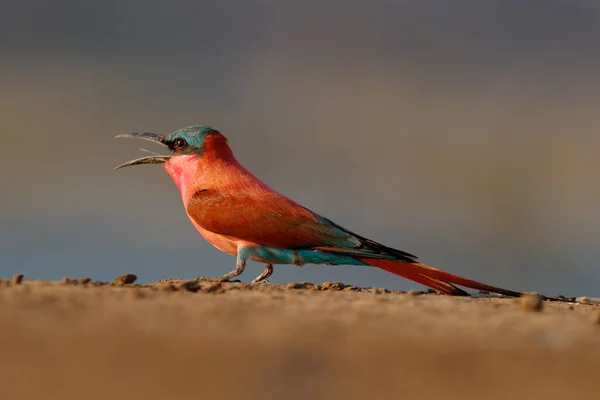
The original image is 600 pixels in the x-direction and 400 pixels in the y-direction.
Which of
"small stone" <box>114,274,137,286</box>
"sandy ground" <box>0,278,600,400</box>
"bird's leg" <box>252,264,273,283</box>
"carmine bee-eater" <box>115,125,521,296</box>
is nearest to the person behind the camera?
"sandy ground" <box>0,278,600,400</box>

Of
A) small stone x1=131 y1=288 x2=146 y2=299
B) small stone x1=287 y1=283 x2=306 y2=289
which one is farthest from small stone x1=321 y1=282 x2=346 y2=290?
small stone x1=131 y1=288 x2=146 y2=299

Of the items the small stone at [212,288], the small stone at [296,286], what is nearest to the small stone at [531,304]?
the small stone at [296,286]

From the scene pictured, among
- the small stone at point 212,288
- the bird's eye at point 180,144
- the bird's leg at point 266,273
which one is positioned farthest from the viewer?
the bird's eye at point 180,144

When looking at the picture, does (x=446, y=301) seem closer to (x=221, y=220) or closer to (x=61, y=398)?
(x=221, y=220)

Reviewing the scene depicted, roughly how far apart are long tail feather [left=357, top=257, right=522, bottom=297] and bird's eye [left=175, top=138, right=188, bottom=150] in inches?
81.3

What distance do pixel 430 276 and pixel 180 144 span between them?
2640mm

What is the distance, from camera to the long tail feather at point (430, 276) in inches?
262

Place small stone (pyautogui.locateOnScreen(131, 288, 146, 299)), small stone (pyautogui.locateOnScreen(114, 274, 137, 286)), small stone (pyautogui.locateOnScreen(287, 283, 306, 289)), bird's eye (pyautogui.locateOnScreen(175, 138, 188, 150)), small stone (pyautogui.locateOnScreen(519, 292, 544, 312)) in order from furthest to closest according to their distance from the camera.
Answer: bird's eye (pyautogui.locateOnScreen(175, 138, 188, 150))
small stone (pyautogui.locateOnScreen(287, 283, 306, 289))
small stone (pyautogui.locateOnScreen(114, 274, 137, 286))
small stone (pyautogui.locateOnScreen(519, 292, 544, 312))
small stone (pyautogui.locateOnScreen(131, 288, 146, 299))

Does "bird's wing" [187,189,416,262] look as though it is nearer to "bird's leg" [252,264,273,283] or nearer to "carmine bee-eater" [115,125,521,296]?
"carmine bee-eater" [115,125,521,296]

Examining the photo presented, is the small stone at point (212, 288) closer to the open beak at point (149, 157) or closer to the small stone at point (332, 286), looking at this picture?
the small stone at point (332, 286)

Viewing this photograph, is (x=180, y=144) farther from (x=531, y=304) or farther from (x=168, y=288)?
(x=531, y=304)

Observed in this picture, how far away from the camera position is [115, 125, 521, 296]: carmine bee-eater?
6.97 metres

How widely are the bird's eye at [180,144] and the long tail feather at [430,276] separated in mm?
2065

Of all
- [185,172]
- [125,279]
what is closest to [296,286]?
[125,279]
